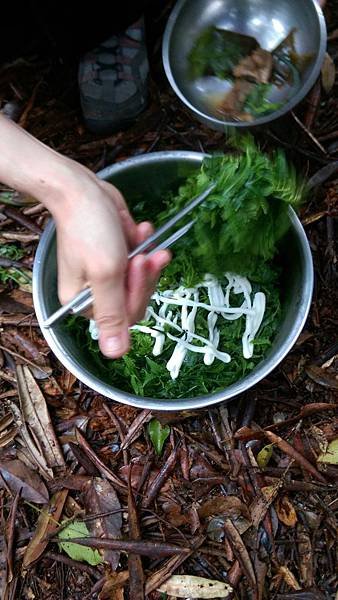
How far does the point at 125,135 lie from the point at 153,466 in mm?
1116

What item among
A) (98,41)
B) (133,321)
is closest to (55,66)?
(98,41)

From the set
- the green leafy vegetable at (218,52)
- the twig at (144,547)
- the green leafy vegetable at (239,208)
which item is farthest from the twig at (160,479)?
the green leafy vegetable at (218,52)

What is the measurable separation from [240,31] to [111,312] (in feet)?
4.61

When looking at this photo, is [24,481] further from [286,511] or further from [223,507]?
[286,511]

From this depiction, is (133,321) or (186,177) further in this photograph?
(186,177)

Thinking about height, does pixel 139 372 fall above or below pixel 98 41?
below

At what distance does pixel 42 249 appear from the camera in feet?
6.17

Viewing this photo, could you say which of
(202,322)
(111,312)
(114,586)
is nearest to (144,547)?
(114,586)

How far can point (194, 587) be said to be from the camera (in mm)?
1880

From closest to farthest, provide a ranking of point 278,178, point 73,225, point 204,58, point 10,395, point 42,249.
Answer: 1. point 73,225
2. point 278,178
3. point 42,249
4. point 10,395
5. point 204,58

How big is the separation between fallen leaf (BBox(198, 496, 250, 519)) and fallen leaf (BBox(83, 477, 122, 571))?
24cm

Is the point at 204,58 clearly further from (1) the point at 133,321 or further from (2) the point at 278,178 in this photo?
(1) the point at 133,321

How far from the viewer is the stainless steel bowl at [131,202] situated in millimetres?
1770

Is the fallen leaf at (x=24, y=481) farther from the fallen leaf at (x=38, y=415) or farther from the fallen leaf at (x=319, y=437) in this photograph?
the fallen leaf at (x=319, y=437)
